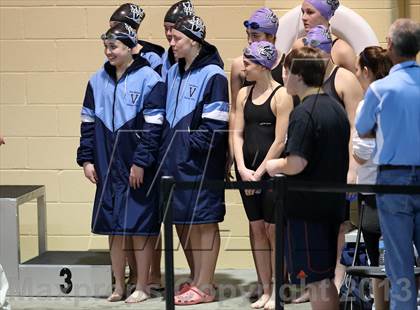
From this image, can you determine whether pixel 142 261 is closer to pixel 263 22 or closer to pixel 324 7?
pixel 263 22

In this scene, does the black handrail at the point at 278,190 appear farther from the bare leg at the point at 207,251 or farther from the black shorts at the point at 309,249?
the bare leg at the point at 207,251

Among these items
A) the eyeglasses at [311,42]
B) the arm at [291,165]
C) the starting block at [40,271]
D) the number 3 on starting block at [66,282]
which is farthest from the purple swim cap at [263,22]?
the number 3 on starting block at [66,282]

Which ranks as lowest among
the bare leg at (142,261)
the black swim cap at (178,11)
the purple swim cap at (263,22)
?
the bare leg at (142,261)

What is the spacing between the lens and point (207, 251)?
218 inches

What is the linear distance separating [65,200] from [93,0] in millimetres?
1228

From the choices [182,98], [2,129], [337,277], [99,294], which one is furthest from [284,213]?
[2,129]

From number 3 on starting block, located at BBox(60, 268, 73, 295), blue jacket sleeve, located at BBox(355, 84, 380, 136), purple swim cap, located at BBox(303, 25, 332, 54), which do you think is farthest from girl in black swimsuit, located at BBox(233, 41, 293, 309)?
number 3 on starting block, located at BBox(60, 268, 73, 295)

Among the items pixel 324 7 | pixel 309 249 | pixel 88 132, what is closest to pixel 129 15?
pixel 88 132

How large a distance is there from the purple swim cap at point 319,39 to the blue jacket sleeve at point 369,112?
33.2 inches

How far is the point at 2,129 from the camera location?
6.46 m

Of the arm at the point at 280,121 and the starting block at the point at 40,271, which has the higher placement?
the arm at the point at 280,121

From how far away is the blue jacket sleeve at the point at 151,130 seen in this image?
5492 mm

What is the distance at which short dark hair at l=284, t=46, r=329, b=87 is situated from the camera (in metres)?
4.39

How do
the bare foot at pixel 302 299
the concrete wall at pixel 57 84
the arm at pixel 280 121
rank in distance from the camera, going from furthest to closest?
the concrete wall at pixel 57 84 < the bare foot at pixel 302 299 < the arm at pixel 280 121
